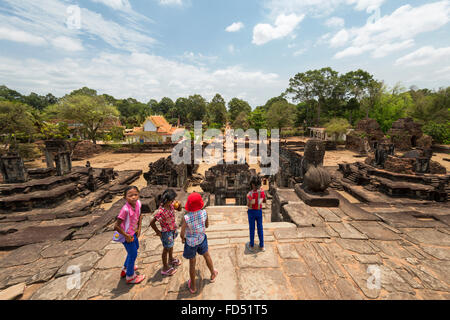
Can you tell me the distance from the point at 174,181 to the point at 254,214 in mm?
9411

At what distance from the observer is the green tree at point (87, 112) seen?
904 inches

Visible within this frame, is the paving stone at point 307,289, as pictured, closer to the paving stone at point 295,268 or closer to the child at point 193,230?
the paving stone at point 295,268

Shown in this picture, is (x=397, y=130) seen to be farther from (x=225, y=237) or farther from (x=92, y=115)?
(x=92, y=115)

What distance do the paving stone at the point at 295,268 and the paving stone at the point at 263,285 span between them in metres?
0.13

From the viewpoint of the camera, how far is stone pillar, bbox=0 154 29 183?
9.74 metres

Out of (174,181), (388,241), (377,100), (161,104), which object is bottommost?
(174,181)

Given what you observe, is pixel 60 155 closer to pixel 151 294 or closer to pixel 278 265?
pixel 151 294

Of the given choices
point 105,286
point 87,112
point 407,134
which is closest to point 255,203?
point 105,286

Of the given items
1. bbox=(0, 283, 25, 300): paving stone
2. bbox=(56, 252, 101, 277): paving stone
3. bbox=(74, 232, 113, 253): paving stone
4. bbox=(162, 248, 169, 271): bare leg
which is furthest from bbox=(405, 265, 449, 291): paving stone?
bbox=(0, 283, 25, 300): paving stone

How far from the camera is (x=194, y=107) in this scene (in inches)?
2077

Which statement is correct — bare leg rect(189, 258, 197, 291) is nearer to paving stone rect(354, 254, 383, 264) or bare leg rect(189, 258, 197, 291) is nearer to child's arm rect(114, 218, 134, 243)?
child's arm rect(114, 218, 134, 243)

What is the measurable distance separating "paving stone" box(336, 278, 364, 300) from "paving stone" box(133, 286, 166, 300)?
7.28 feet
